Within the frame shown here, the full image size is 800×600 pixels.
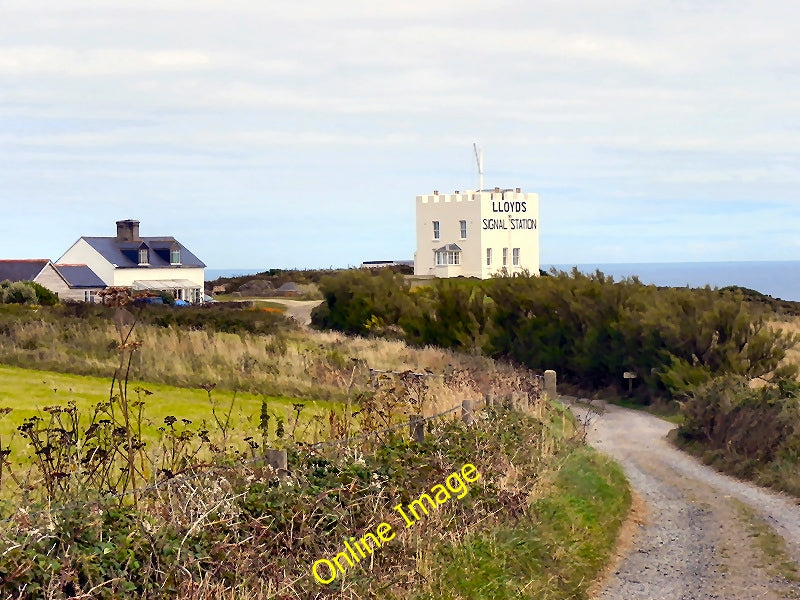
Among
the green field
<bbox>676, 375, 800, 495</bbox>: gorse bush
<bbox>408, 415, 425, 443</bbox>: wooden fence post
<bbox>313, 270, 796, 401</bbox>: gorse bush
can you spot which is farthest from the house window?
<bbox>408, 415, 425, 443</bbox>: wooden fence post

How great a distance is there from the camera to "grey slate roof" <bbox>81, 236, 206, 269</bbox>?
6347 cm

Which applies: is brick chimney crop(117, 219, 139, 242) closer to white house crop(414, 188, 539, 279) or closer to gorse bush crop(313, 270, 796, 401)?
white house crop(414, 188, 539, 279)

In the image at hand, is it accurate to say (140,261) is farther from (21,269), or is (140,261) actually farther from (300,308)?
(300,308)

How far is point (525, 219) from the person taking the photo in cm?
7025

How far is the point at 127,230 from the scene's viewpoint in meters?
66.6

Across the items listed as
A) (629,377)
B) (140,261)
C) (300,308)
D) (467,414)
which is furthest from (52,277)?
(467,414)

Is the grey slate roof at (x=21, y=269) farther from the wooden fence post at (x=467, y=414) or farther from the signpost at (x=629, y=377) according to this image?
the wooden fence post at (x=467, y=414)

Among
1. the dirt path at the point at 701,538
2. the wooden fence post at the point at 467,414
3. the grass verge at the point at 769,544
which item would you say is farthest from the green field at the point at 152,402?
the grass verge at the point at 769,544

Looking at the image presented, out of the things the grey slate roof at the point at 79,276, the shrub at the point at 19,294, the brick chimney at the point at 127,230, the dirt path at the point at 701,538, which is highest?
the brick chimney at the point at 127,230

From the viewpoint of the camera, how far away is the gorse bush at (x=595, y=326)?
78.9ft

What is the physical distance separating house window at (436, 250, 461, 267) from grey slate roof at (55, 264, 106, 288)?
20931 millimetres

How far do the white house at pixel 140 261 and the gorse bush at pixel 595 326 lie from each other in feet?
98.9

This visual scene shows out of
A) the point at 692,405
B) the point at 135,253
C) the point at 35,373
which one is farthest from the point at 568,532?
the point at 135,253

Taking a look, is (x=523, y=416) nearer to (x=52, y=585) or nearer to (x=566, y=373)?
(x=52, y=585)
